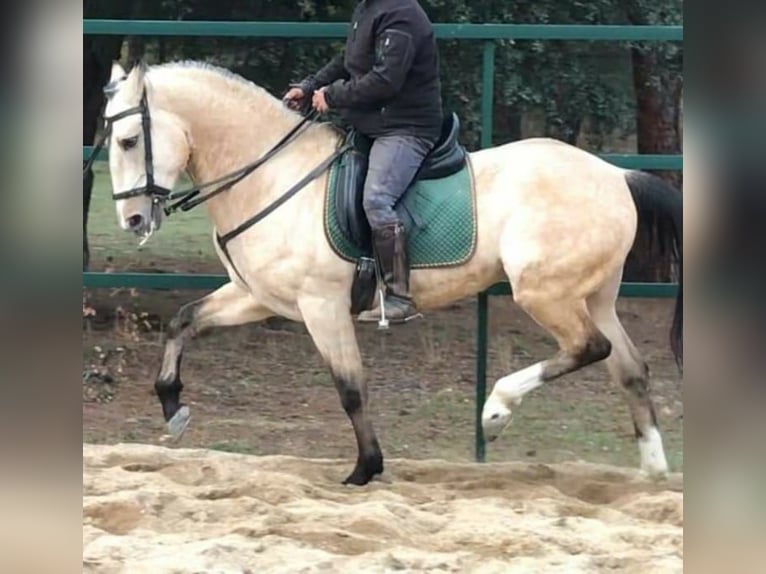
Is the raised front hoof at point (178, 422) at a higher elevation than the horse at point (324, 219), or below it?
below

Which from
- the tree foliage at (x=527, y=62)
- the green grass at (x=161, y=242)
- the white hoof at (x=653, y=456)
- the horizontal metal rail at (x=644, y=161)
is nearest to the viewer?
the white hoof at (x=653, y=456)

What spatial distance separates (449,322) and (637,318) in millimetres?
1090

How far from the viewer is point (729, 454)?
1.82 m

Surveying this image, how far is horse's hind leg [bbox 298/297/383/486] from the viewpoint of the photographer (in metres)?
4.82

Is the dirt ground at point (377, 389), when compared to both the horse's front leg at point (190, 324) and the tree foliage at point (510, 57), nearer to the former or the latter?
the horse's front leg at point (190, 324)

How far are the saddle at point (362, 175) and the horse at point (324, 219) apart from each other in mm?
64

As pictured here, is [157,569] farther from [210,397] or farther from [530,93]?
[530,93]

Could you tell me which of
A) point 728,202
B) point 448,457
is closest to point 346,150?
point 448,457

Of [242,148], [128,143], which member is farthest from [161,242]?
[128,143]

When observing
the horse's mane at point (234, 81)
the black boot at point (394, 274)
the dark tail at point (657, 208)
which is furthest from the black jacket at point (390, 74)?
the dark tail at point (657, 208)

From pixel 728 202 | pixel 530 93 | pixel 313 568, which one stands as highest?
pixel 530 93

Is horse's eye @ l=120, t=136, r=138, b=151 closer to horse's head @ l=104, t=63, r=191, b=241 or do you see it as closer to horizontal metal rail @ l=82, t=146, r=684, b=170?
horse's head @ l=104, t=63, r=191, b=241

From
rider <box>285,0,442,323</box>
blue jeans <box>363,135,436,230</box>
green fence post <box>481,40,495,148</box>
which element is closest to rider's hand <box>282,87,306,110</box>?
rider <box>285,0,442,323</box>

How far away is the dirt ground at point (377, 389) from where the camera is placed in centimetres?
584
